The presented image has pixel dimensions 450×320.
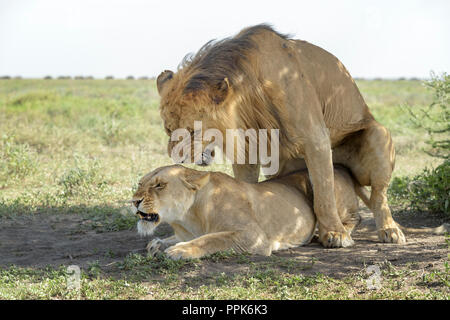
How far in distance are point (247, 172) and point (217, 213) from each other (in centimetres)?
108

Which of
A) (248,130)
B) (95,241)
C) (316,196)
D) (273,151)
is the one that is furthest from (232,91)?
(95,241)

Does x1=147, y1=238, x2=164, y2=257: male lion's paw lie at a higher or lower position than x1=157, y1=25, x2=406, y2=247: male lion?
lower

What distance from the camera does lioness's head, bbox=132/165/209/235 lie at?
14.9ft

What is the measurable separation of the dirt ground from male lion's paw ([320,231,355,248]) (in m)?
0.08

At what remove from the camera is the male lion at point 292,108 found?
464 centimetres

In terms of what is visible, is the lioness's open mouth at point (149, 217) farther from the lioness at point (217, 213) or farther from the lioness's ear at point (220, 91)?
the lioness's ear at point (220, 91)

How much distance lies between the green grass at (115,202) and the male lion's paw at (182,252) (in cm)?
7

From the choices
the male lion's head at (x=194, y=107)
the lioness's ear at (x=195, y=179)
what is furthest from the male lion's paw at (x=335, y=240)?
the male lion's head at (x=194, y=107)

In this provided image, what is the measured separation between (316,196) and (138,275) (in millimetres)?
1843

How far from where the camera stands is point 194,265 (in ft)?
14.3

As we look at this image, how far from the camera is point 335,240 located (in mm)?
5219

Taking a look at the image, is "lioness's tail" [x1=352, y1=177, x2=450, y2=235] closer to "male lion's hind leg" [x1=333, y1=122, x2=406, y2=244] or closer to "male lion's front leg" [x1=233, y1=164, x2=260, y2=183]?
"male lion's hind leg" [x1=333, y1=122, x2=406, y2=244]

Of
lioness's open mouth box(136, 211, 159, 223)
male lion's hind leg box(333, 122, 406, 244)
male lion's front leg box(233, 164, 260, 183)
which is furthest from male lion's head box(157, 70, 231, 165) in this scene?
male lion's hind leg box(333, 122, 406, 244)

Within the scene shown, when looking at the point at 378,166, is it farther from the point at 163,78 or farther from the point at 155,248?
the point at 155,248
